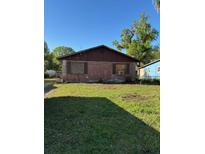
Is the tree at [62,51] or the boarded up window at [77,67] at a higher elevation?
the tree at [62,51]

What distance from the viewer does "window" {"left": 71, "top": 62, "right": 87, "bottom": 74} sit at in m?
13.5

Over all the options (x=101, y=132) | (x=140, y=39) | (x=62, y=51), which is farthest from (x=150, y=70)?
(x=62, y=51)

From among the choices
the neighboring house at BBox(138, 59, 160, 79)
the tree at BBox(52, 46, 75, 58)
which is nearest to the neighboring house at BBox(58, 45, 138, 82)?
the neighboring house at BBox(138, 59, 160, 79)

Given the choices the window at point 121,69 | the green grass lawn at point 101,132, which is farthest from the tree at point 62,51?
the green grass lawn at point 101,132

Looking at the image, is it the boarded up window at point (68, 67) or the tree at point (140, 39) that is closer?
the boarded up window at point (68, 67)

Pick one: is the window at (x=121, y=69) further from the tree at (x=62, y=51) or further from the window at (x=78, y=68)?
the tree at (x=62, y=51)

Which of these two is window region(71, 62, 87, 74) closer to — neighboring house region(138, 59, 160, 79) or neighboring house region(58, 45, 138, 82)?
neighboring house region(58, 45, 138, 82)

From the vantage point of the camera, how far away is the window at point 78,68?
530 inches

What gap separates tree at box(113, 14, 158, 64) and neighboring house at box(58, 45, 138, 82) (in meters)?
9.16

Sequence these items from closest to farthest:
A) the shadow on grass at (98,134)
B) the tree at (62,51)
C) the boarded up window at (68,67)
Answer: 1. the shadow on grass at (98,134)
2. the boarded up window at (68,67)
3. the tree at (62,51)

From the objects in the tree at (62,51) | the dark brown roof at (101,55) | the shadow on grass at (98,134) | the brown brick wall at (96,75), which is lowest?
the shadow on grass at (98,134)
